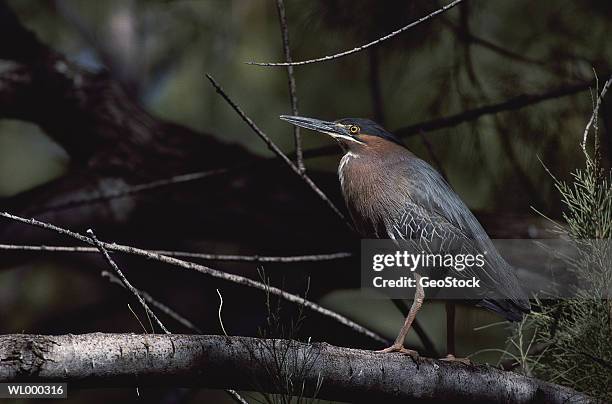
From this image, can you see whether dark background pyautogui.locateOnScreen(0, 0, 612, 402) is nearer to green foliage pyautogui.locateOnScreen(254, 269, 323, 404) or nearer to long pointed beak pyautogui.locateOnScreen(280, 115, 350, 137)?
long pointed beak pyautogui.locateOnScreen(280, 115, 350, 137)

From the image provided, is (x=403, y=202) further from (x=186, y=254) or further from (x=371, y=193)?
(x=186, y=254)

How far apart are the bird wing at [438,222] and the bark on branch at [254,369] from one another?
0.23 metres

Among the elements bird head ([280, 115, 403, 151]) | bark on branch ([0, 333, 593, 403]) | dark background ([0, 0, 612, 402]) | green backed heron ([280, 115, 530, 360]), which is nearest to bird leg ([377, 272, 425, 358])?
green backed heron ([280, 115, 530, 360])

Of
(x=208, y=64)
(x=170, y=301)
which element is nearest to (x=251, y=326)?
(x=170, y=301)

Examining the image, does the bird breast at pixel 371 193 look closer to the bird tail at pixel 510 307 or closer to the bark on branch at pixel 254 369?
the bird tail at pixel 510 307

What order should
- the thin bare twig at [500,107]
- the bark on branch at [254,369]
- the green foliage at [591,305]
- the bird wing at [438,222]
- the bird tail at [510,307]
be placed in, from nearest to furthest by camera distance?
the bark on branch at [254,369], the green foliage at [591,305], the bird tail at [510,307], the bird wing at [438,222], the thin bare twig at [500,107]

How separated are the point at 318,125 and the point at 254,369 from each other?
51cm

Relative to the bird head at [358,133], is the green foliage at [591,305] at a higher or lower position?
lower

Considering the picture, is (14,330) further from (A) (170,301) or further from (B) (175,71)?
(B) (175,71)

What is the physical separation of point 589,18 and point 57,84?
110 cm

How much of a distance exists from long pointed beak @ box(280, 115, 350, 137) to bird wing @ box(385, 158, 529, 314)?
5.7 inches

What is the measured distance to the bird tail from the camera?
0.95 meters

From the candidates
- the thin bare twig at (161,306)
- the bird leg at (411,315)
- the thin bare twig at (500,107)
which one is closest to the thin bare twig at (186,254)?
the thin bare twig at (161,306)

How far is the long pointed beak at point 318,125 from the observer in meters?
1.09
